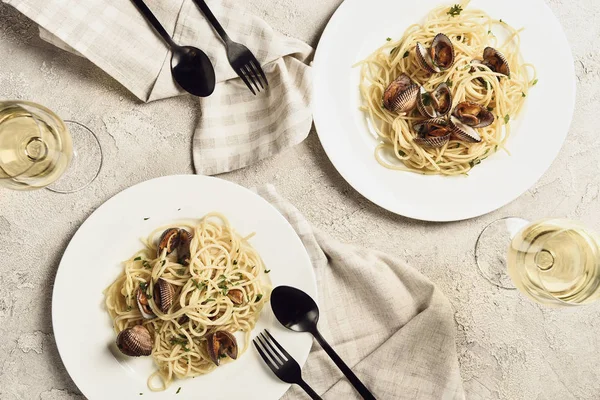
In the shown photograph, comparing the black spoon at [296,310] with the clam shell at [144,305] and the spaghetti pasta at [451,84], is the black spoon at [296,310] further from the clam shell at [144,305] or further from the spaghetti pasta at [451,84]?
the spaghetti pasta at [451,84]

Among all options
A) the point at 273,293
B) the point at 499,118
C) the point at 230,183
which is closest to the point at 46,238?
the point at 230,183

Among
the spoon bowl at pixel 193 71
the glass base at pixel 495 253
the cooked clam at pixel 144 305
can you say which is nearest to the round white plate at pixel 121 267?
the cooked clam at pixel 144 305

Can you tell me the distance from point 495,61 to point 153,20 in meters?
1.65

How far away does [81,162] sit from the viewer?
2.80 m

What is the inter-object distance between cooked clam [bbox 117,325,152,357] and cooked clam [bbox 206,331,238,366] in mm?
277

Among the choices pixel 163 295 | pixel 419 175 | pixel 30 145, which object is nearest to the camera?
pixel 30 145

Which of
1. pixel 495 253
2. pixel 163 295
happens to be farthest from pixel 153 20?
pixel 495 253

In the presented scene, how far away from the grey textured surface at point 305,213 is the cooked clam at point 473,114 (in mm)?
471

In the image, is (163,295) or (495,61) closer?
(163,295)

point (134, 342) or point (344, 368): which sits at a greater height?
point (344, 368)

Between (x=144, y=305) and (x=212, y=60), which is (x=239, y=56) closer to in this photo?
(x=212, y=60)

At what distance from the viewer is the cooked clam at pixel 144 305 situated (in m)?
2.61

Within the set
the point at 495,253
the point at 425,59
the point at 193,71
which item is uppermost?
the point at 425,59

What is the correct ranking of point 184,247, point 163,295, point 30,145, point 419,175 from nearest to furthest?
point 30,145 → point 163,295 → point 184,247 → point 419,175
